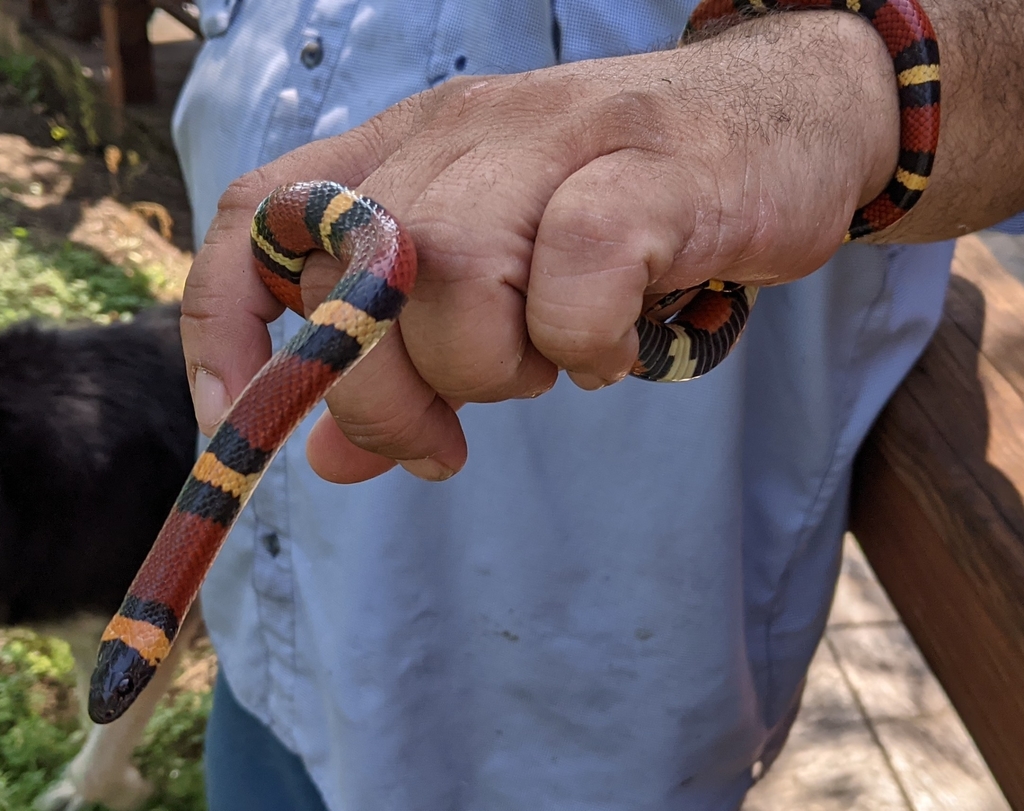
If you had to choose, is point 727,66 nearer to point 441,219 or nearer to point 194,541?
point 441,219

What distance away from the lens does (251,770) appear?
7.98ft

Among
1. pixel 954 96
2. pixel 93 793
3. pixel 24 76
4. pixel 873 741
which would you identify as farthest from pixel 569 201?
pixel 24 76

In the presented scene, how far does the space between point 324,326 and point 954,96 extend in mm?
1051

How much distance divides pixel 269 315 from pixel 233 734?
161 cm

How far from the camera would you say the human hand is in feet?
3.50

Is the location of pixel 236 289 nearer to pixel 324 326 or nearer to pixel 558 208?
pixel 324 326

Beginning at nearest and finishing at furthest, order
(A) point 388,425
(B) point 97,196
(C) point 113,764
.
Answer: (A) point 388,425, (C) point 113,764, (B) point 97,196

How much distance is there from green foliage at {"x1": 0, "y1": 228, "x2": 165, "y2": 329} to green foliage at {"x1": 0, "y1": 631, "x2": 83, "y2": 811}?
6.63ft

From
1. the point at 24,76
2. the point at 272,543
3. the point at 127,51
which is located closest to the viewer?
Result: the point at 272,543

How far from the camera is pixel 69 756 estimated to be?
12.6 feet

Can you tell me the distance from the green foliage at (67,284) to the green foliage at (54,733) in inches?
81.5

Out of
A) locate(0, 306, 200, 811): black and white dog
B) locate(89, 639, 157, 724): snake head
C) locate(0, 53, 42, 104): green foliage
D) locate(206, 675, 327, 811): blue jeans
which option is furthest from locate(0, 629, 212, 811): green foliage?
locate(0, 53, 42, 104): green foliage

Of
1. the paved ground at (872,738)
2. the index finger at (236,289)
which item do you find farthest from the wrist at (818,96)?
the paved ground at (872,738)

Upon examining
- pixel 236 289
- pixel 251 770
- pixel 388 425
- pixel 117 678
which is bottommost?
pixel 251 770
